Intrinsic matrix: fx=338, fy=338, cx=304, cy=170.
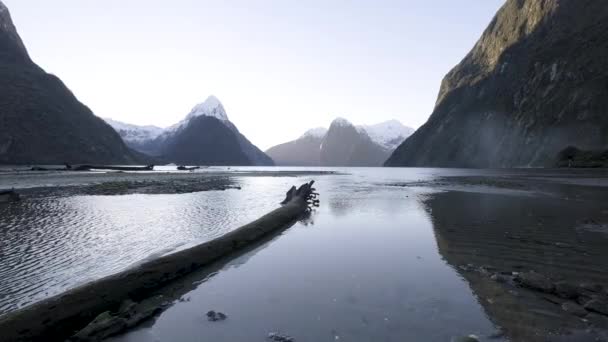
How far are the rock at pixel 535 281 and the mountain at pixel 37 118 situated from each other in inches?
7036

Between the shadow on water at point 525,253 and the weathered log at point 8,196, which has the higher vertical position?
the weathered log at point 8,196

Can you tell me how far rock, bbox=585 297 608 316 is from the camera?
7892 millimetres

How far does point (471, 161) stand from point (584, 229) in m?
182

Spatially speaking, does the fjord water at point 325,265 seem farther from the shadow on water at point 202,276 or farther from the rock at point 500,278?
the rock at point 500,278

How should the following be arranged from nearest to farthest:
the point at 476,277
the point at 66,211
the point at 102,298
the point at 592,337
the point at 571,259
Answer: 1. the point at 592,337
2. the point at 102,298
3. the point at 476,277
4. the point at 571,259
5. the point at 66,211

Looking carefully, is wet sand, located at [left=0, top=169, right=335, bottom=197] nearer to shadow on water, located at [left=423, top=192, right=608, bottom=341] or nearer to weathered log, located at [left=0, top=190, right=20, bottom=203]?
weathered log, located at [left=0, top=190, right=20, bottom=203]

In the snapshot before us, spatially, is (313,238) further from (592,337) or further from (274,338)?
(592,337)

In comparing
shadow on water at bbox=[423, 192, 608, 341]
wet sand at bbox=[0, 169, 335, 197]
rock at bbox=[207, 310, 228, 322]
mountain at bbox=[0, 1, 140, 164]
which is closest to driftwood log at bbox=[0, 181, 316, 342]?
rock at bbox=[207, 310, 228, 322]

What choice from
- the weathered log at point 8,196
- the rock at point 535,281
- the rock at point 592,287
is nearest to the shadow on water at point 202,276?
the rock at point 535,281

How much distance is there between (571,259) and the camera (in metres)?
12.1

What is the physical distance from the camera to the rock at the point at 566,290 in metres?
8.84

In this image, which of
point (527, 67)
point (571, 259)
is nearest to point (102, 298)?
point (571, 259)

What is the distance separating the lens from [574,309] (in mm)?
8055

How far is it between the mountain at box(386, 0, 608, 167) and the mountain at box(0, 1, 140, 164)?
200790 mm
